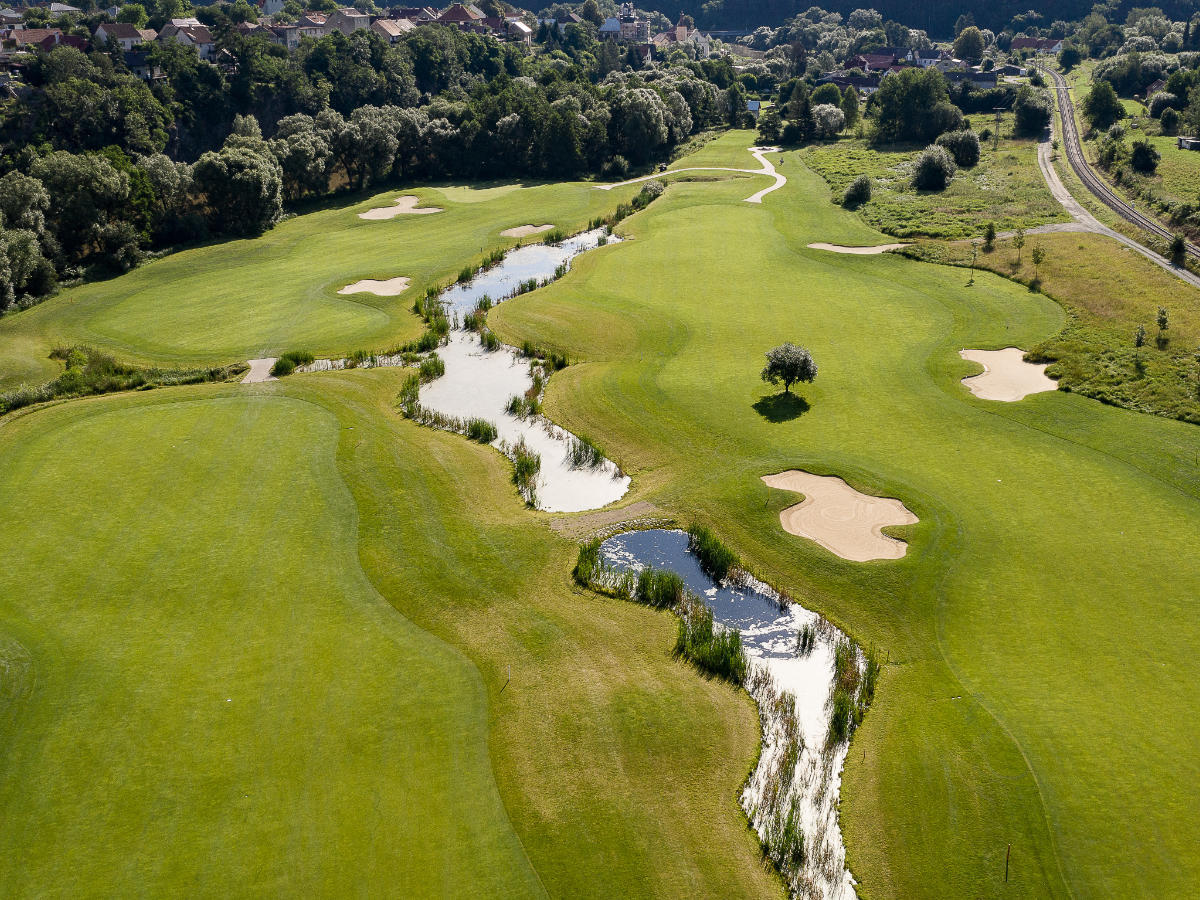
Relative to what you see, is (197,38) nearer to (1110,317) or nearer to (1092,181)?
(1092,181)

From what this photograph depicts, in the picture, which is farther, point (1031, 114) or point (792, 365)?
point (1031, 114)

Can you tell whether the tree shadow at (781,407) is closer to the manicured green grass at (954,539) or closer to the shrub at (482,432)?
the manicured green grass at (954,539)

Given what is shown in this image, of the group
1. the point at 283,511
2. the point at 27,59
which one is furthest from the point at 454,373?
the point at 27,59

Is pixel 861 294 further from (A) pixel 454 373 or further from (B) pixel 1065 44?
(B) pixel 1065 44

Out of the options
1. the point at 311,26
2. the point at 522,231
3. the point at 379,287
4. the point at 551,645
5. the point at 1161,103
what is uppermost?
the point at 311,26

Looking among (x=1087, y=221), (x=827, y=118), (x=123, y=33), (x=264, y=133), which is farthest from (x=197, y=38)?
(x=1087, y=221)

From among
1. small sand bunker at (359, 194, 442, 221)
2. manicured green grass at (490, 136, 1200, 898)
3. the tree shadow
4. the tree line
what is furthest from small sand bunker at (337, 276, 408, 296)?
the tree shadow
